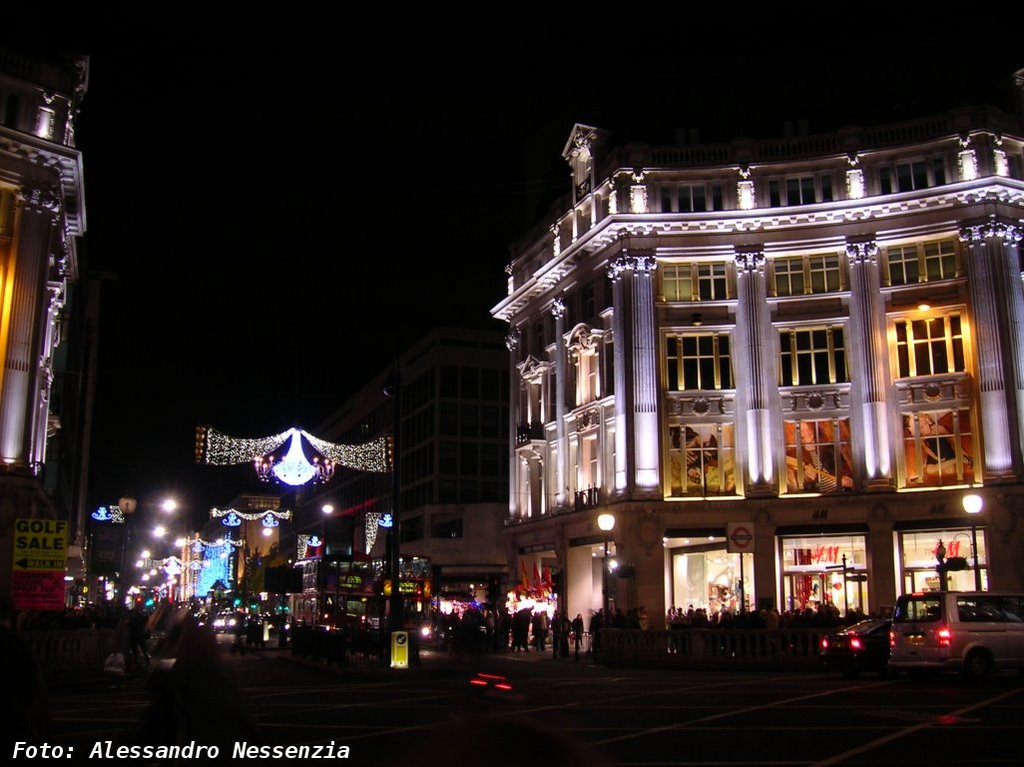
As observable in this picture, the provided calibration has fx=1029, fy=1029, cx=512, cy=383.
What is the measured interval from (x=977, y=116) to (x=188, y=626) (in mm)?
41450

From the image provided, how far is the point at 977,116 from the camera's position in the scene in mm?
41125

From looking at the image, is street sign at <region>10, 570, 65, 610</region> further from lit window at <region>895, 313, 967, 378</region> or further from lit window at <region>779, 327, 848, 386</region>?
lit window at <region>895, 313, 967, 378</region>

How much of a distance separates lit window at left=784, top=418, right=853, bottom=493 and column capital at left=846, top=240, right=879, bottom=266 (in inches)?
261

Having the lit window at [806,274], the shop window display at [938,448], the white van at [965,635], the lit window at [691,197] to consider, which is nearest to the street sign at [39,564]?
the white van at [965,635]

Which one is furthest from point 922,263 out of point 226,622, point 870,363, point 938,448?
point 226,622

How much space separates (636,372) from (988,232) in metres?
14.8

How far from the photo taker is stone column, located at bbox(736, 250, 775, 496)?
42250 mm

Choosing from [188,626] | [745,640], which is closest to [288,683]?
[745,640]

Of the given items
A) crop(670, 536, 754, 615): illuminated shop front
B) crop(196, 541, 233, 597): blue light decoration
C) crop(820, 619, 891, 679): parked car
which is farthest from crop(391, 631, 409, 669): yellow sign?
crop(196, 541, 233, 597): blue light decoration

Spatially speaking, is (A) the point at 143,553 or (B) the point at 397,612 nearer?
(B) the point at 397,612

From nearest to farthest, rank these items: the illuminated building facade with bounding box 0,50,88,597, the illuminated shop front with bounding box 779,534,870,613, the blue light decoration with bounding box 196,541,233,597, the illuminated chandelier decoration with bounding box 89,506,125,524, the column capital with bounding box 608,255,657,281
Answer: the illuminated building facade with bounding box 0,50,88,597 → the illuminated shop front with bounding box 779,534,870,613 → the column capital with bounding box 608,255,657,281 → the illuminated chandelier decoration with bounding box 89,506,125,524 → the blue light decoration with bounding box 196,541,233,597

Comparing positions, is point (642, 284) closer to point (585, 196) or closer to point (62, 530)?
point (585, 196)

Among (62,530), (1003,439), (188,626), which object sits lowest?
(188,626)

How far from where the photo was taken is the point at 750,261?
144ft
